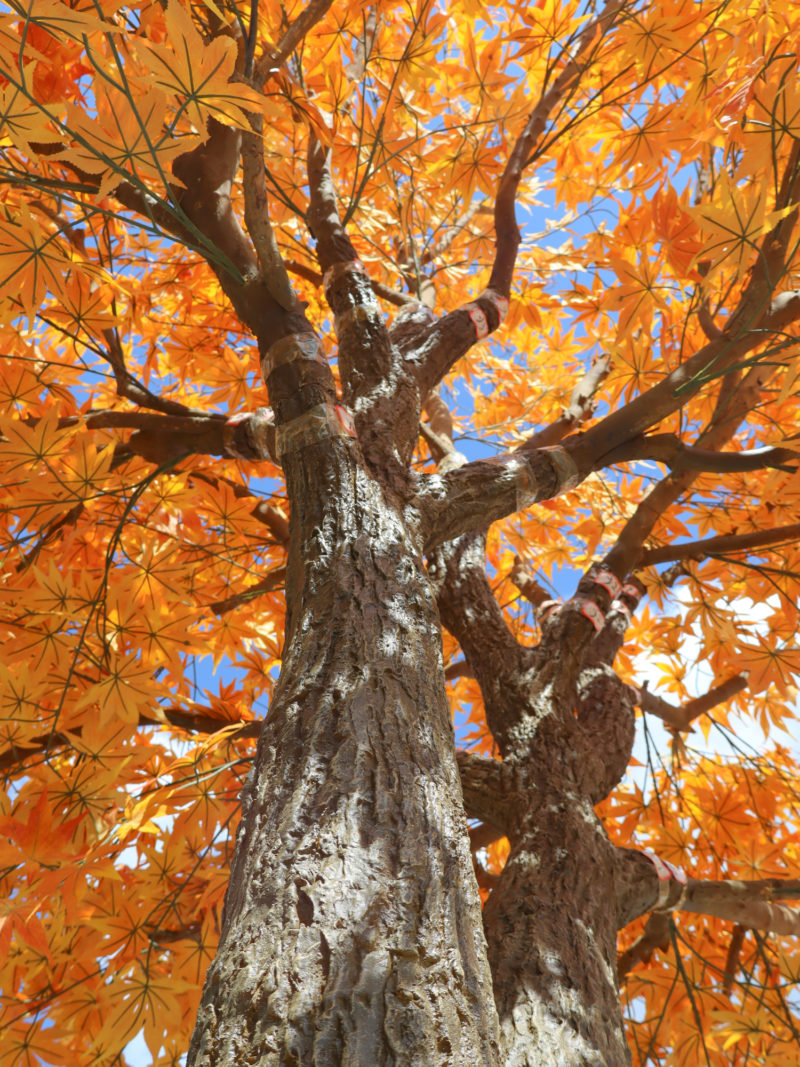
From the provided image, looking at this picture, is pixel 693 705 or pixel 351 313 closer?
pixel 351 313

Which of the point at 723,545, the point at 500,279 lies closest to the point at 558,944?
the point at 723,545

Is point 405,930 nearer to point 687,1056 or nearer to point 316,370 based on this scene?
point 316,370

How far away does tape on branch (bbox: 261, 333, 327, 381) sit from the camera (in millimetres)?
1371

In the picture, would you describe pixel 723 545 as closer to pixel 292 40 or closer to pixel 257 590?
pixel 257 590

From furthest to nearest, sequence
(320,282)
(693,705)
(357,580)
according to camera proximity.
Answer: (320,282) → (693,705) → (357,580)

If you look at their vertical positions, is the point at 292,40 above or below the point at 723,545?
above

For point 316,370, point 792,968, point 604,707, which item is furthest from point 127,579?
point 792,968

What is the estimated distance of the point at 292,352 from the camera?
4.51 feet

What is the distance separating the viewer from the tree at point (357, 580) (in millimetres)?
746

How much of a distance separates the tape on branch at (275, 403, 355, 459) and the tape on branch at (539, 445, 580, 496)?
1.54ft

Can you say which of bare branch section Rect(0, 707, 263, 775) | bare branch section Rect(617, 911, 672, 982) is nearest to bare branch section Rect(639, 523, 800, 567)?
bare branch section Rect(617, 911, 672, 982)

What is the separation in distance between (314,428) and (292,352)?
211mm

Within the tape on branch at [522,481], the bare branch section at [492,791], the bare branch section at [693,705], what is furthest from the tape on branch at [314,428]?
the bare branch section at [693,705]

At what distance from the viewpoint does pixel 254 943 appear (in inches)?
24.6
